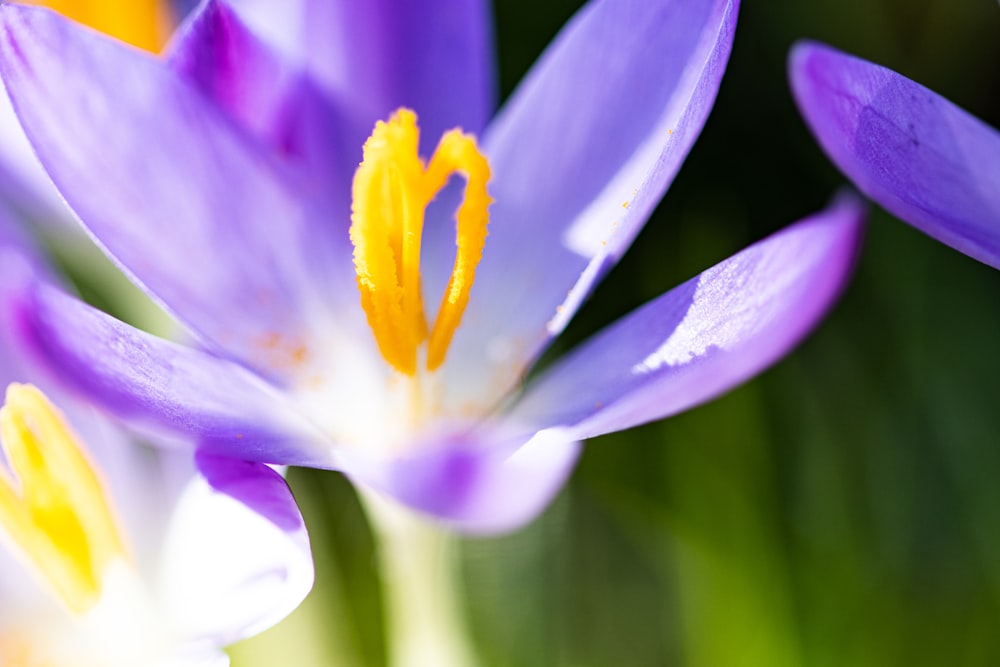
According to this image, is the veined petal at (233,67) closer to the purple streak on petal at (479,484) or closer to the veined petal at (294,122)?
the veined petal at (294,122)

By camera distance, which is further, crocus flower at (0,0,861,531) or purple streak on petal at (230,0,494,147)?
purple streak on petal at (230,0,494,147)

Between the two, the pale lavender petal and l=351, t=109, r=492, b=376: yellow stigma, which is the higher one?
the pale lavender petal

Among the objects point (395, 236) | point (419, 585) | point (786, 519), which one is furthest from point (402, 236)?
point (786, 519)

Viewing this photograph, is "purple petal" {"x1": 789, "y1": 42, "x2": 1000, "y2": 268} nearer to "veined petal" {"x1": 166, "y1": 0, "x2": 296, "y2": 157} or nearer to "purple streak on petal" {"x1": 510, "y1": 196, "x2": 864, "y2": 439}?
"purple streak on petal" {"x1": 510, "y1": 196, "x2": 864, "y2": 439}

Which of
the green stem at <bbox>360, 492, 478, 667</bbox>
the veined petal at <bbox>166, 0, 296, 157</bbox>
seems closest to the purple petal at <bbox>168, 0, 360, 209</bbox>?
the veined petal at <bbox>166, 0, 296, 157</bbox>

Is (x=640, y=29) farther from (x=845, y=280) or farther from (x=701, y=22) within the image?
(x=845, y=280)

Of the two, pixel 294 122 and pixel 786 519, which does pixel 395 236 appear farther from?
pixel 786 519

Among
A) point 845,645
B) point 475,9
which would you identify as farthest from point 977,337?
point 475,9

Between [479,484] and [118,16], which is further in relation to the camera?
[118,16]

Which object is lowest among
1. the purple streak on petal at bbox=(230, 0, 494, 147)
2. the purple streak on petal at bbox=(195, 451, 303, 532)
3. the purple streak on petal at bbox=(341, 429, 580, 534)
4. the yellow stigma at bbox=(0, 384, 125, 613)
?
the purple streak on petal at bbox=(341, 429, 580, 534)

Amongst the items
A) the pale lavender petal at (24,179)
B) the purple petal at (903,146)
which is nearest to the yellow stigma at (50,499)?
the pale lavender petal at (24,179)
